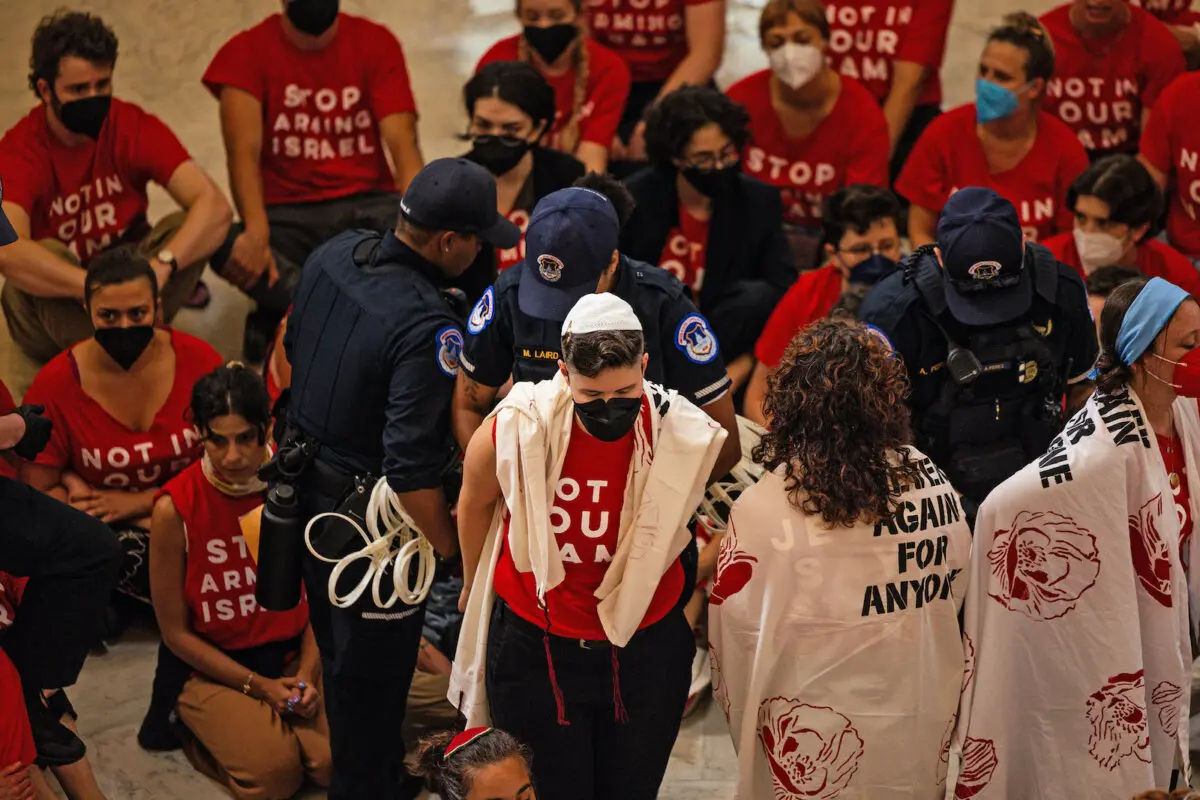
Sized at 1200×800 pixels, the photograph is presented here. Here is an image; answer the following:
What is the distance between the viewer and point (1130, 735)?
3.27 m

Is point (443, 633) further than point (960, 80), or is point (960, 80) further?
point (960, 80)

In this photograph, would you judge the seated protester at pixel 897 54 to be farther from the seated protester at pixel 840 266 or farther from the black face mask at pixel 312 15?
the black face mask at pixel 312 15

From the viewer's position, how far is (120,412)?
15.5 feet

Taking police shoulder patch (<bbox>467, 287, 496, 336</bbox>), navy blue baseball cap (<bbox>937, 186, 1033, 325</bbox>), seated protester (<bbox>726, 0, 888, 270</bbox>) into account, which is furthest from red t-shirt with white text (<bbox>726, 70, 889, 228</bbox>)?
police shoulder patch (<bbox>467, 287, 496, 336</bbox>)

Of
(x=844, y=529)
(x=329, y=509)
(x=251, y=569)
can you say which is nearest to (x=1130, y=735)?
(x=844, y=529)

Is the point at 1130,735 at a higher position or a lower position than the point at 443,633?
higher

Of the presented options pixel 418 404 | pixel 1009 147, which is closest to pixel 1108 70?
pixel 1009 147

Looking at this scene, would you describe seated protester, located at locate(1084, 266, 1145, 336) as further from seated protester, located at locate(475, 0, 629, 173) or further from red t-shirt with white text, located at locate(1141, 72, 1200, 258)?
seated protester, located at locate(475, 0, 629, 173)

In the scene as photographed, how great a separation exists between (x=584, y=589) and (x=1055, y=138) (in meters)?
3.36

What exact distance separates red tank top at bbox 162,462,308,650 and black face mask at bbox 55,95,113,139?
1.66 meters

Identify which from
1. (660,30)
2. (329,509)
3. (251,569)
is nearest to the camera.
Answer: (329,509)

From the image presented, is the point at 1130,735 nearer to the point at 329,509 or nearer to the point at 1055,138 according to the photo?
the point at 329,509

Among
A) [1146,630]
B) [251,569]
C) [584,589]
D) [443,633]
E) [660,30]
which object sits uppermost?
[660,30]

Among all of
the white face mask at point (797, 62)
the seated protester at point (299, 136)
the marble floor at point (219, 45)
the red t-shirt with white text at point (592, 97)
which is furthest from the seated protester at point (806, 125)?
the marble floor at point (219, 45)
